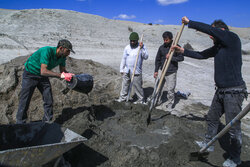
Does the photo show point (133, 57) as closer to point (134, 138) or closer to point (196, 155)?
point (134, 138)

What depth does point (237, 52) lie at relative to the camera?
290 cm

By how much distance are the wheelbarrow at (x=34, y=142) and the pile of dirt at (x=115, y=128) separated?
357 mm

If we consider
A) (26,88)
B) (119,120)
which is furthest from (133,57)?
(26,88)

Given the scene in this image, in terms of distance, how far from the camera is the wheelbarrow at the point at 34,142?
7.66 ft

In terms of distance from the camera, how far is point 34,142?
337 centimetres

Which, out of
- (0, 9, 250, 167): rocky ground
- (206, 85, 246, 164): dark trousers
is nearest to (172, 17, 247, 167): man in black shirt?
(206, 85, 246, 164): dark trousers

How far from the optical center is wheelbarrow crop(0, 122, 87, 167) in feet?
7.66

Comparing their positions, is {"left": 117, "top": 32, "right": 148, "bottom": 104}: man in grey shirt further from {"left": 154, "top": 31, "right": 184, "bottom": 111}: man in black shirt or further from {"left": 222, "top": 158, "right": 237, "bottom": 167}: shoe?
{"left": 222, "top": 158, "right": 237, "bottom": 167}: shoe

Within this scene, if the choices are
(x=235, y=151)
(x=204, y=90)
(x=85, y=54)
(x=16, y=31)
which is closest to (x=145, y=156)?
(x=235, y=151)

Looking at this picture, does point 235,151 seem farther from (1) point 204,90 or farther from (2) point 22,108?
(1) point 204,90

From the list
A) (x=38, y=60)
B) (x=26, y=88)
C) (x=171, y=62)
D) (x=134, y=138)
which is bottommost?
(x=134, y=138)

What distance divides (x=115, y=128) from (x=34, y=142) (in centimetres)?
174

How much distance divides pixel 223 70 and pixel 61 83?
→ 4.28 metres

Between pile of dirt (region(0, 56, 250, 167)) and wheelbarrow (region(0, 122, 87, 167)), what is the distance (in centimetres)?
36
